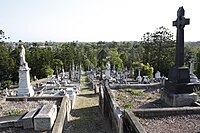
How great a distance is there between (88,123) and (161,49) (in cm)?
2984

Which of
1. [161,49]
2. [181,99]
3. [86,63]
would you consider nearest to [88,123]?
[181,99]

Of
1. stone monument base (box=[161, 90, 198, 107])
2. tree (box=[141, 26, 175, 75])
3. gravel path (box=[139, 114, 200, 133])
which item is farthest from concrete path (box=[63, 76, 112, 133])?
tree (box=[141, 26, 175, 75])

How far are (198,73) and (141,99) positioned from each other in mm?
24880

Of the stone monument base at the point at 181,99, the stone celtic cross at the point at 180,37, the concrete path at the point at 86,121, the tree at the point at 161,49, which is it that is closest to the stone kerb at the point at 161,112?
the stone monument base at the point at 181,99

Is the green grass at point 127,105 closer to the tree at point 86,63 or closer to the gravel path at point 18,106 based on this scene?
the gravel path at point 18,106

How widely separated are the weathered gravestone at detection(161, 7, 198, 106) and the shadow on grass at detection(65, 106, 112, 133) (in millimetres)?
3070

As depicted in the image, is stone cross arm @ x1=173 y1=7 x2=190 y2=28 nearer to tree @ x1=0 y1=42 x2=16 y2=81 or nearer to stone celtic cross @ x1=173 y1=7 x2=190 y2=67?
stone celtic cross @ x1=173 y1=7 x2=190 y2=67

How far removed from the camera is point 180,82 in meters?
8.21

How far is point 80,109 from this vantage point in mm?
13148

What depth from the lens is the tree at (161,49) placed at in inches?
1443

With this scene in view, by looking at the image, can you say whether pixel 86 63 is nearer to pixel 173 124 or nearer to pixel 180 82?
pixel 180 82

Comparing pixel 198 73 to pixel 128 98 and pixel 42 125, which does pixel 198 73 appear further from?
pixel 42 125

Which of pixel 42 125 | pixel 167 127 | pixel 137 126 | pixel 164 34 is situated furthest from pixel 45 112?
pixel 164 34

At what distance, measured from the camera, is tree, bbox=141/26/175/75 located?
120 ft
